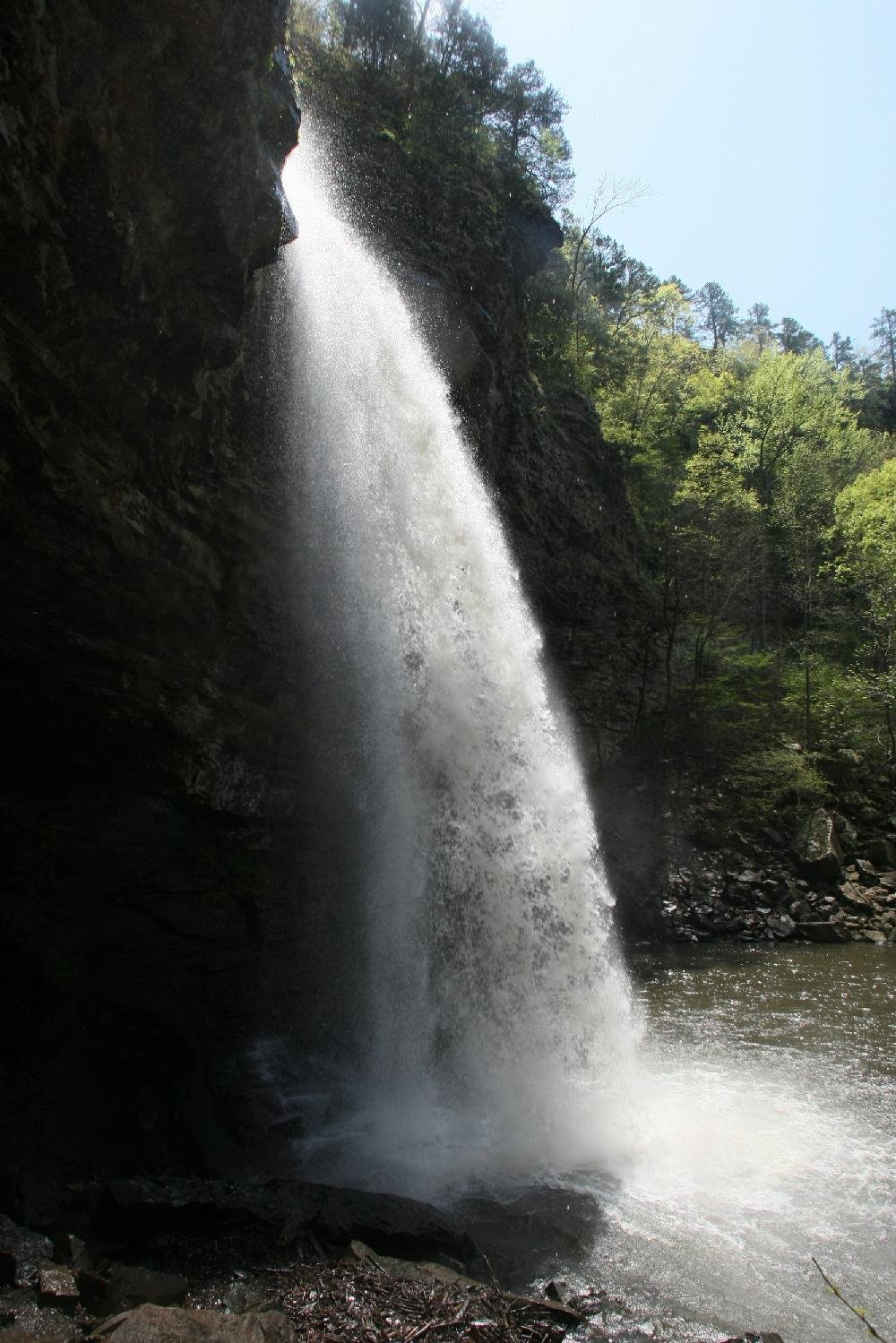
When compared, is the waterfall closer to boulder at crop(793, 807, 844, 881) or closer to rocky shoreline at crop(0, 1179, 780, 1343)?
rocky shoreline at crop(0, 1179, 780, 1343)

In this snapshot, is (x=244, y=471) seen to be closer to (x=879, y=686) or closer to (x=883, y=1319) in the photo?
(x=883, y=1319)

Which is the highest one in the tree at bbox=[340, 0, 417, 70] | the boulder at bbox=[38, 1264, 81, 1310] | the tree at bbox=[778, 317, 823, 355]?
the tree at bbox=[778, 317, 823, 355]

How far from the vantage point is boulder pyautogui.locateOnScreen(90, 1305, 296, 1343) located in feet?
11.0

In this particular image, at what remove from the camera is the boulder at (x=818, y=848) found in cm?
1730

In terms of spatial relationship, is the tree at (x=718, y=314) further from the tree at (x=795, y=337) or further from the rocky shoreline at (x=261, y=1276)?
the rocky shoreline at (x=261, y=1276)

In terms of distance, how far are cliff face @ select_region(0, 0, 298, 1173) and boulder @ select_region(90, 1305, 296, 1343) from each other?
369 cm

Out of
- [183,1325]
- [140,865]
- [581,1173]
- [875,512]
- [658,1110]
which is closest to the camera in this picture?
[183,1325]

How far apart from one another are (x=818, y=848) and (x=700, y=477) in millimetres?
13461

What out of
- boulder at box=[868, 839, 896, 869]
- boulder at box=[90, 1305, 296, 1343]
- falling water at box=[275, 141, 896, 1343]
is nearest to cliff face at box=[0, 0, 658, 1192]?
falling water at box=[275, 141, 896, 1343]

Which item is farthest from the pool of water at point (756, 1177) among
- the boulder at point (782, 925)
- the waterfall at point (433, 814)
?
the boulder at point (782, 925)

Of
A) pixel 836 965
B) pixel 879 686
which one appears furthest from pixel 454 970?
pixel 879 686

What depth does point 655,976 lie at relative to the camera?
13.3m

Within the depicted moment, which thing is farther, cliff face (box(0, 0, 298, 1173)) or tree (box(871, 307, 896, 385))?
tree (box(871, 307, 896, 385))

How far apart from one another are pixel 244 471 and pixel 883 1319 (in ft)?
31.8
